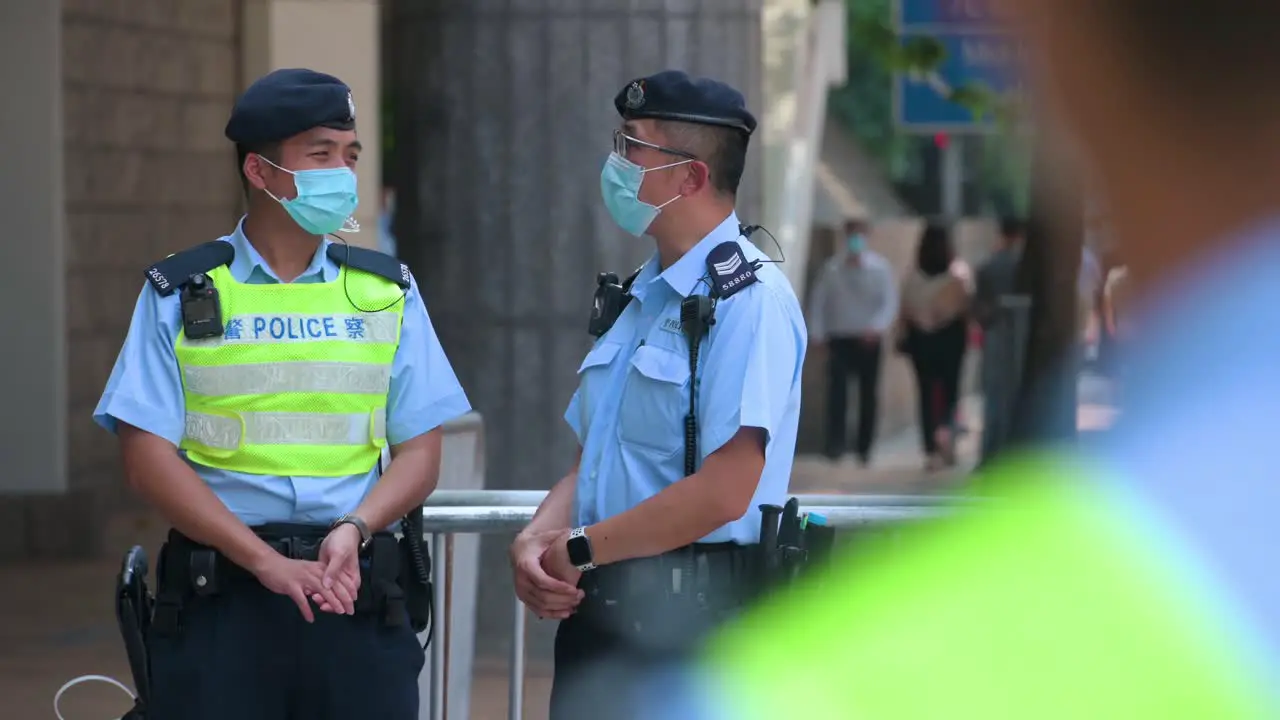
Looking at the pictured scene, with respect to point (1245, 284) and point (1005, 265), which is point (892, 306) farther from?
Answer: point (1245, 284)

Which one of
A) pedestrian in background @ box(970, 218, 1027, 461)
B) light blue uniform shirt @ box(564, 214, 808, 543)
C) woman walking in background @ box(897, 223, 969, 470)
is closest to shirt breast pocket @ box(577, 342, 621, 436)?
light blue uniform shirt @ box(564, 214, 808, 543)

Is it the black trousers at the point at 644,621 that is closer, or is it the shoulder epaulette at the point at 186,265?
the black trousers at the point at 644,621

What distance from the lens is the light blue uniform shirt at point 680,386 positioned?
2621 mm

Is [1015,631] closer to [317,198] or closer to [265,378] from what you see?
[265,378]

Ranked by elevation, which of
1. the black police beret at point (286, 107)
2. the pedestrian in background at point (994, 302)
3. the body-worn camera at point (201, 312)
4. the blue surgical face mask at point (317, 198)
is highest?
the black police beret at point (286, 107)

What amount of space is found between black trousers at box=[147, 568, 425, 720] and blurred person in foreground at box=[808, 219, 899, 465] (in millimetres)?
12106

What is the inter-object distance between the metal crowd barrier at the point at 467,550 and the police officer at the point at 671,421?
688mm

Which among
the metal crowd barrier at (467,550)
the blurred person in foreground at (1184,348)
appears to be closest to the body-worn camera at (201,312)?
the metal crowd barrier at (467,550)

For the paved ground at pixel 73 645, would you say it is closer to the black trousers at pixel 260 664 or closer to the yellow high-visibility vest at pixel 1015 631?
the yellow high-visibility vest at pixel 1015 631

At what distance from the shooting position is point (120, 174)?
10.4 m

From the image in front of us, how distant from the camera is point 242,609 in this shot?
2789 millimetres

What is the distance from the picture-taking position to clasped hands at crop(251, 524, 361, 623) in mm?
2715

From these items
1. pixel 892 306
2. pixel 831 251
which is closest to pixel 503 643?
pixel 892 306

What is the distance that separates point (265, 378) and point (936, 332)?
1193cm
